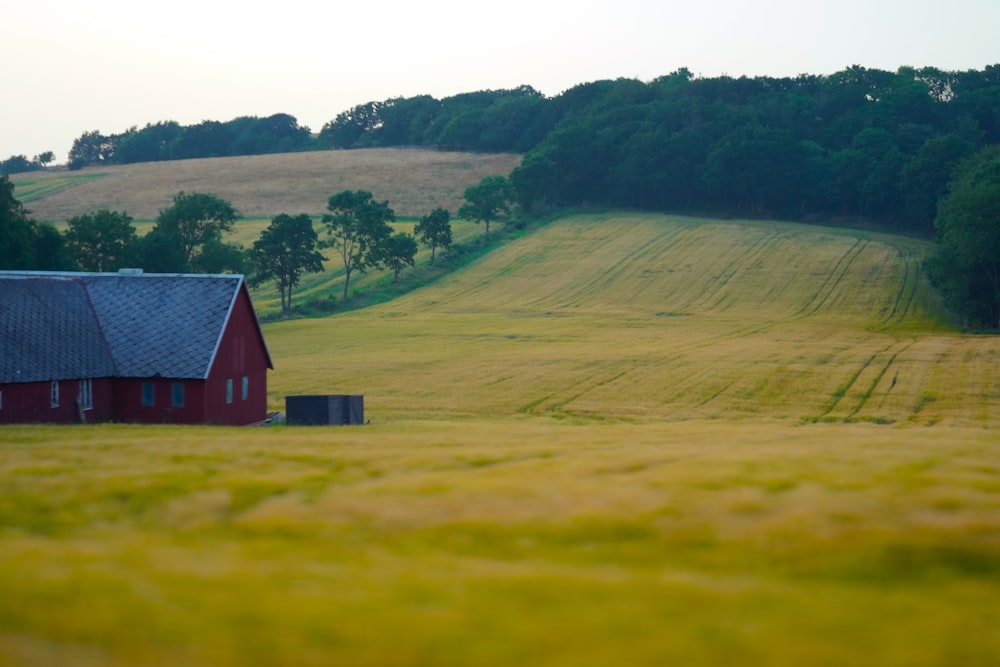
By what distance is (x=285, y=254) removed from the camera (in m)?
80.3

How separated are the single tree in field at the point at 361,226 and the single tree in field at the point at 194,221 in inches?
388

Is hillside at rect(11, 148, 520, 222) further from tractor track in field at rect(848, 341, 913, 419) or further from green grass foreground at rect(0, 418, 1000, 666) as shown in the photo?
green grass foreground at rect(0, 418, 1000, 666)

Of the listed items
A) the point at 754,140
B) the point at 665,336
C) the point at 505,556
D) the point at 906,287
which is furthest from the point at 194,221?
the point at 505,556

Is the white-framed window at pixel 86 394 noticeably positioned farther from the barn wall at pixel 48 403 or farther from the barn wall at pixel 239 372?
the barn wall at pixel 239 372

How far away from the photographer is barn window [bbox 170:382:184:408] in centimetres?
3506

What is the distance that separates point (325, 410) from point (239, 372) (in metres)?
6.30

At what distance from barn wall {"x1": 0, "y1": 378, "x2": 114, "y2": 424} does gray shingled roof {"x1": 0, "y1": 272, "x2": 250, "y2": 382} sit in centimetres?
37

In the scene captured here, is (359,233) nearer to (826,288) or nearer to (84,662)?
(826,288)

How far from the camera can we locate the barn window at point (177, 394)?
3506cm

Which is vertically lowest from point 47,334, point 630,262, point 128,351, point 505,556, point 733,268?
point 128,351

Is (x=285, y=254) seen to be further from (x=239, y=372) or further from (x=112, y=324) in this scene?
(x=239, y=372)

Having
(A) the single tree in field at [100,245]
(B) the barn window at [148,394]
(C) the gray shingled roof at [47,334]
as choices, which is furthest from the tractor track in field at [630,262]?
(C) the gray shingled roof at [47,334]

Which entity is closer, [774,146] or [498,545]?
[498,545]

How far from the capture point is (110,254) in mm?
69625
